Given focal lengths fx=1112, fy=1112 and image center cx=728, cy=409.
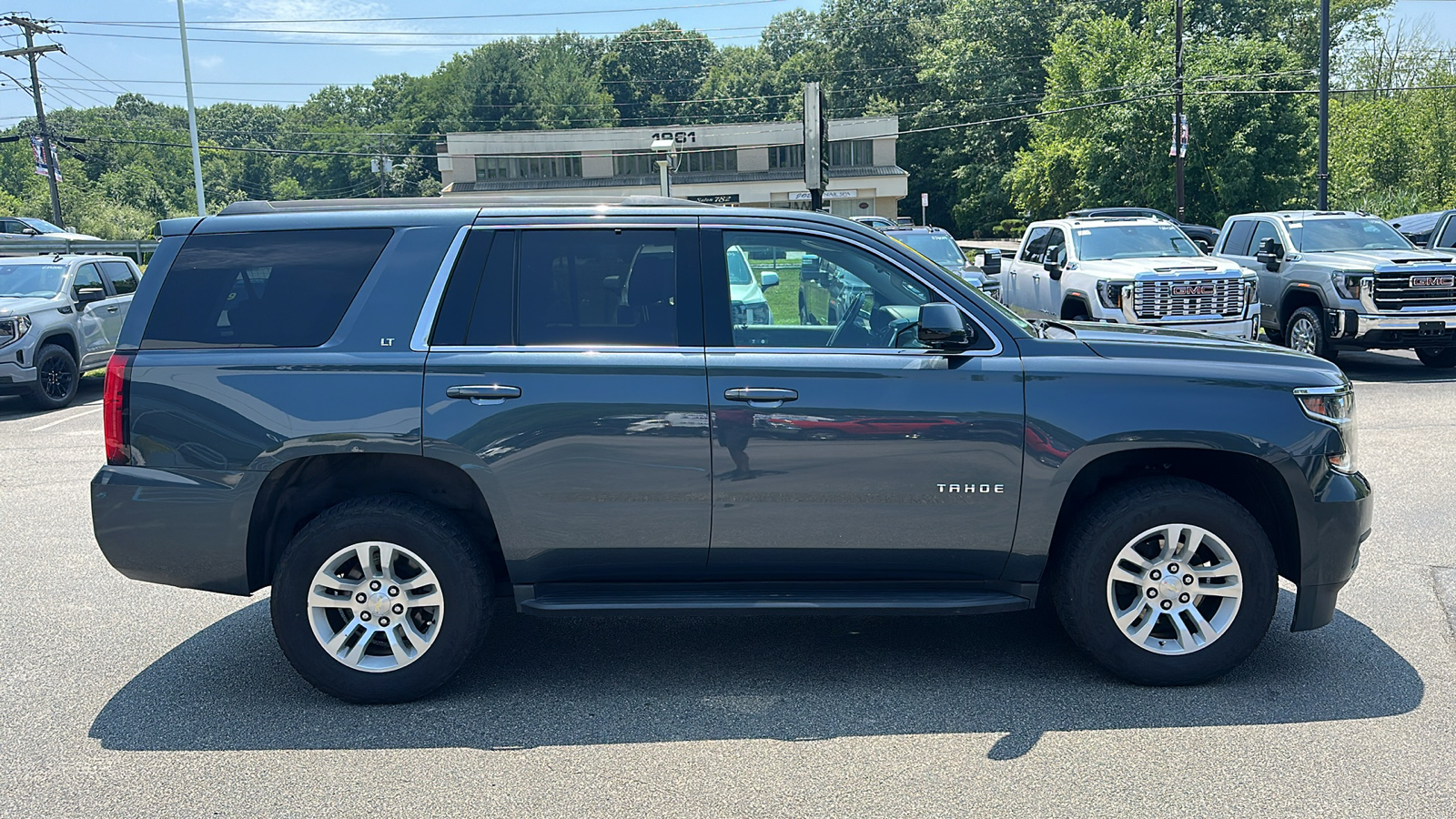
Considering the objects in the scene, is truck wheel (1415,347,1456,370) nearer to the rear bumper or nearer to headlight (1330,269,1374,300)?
headlight (1330,269,1374,300)

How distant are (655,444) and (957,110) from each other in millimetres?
77570

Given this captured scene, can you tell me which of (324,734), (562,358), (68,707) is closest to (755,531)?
(562,358)

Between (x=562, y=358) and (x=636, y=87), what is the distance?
410 feet

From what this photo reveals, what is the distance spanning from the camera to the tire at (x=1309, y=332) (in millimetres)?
13680

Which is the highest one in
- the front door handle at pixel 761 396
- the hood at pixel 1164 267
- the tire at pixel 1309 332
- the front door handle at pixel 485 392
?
the hood at pixel 1164 267

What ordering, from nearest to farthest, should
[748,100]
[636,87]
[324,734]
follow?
1. [324,734]
2. [748,100]
3. [636,87]

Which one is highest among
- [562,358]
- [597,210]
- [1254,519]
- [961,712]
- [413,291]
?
[597,210]

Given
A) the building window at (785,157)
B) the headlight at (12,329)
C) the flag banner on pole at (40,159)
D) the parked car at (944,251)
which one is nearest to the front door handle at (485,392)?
the headlight at (12,329)

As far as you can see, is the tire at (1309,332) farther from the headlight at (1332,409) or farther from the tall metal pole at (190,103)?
the tall metal pole at (190,103)

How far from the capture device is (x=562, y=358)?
14.4 feet

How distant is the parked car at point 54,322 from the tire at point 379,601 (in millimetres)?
10883

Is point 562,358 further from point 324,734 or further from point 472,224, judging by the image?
point 324,734

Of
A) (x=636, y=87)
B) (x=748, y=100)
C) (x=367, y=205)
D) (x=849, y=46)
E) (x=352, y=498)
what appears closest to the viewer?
(x=352, y=498)

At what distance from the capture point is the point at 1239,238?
1627 centimetres
